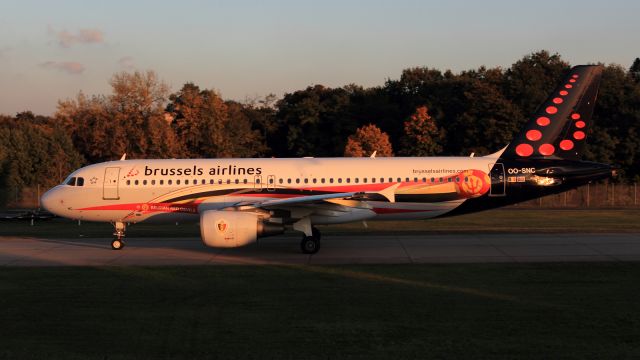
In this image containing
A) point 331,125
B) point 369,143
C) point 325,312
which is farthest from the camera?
point 331,125

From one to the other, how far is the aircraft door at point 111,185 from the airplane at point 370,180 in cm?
4

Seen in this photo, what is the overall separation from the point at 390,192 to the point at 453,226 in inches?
393

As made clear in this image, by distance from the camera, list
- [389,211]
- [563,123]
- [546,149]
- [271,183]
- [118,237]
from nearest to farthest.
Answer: [389,211], [271,183], [118,237], [546,149], [563,123]

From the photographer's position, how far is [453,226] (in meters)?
33.2

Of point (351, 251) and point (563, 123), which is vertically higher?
point (563, 123)

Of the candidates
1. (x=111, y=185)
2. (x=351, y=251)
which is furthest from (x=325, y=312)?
(x=111, y=185)

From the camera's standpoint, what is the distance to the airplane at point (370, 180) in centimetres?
2419

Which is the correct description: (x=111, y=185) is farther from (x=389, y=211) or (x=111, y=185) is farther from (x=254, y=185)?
(x=389, y=211)

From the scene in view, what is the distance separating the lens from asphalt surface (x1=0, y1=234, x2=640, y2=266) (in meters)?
21.0

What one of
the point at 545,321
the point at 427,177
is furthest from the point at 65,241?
the point at 545,321

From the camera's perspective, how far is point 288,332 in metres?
11.9

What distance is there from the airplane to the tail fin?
4 cm

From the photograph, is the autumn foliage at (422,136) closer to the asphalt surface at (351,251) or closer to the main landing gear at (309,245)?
the asphalt surface at (351,251)

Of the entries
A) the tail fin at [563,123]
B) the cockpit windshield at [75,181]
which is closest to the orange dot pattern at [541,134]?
the tail fin at [563,123]
